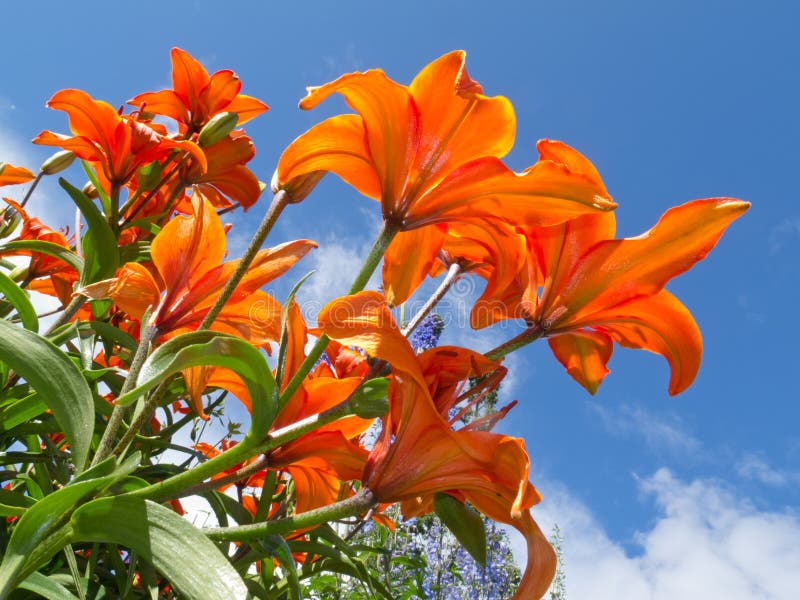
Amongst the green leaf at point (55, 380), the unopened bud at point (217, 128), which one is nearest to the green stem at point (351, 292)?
the green leaf at point (55, 380)

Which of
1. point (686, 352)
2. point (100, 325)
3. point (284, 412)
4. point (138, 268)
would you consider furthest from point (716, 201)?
point (100, 325)

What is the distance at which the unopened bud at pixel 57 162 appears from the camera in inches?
57.6

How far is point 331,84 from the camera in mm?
693

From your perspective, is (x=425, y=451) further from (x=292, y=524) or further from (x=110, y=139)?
(x=110, y=139)

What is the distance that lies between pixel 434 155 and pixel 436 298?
0.18 m

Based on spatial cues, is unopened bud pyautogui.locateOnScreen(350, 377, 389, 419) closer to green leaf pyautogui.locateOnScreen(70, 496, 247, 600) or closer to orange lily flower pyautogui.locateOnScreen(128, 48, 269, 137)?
green leaf pyautogui.locateOnScreen(70, 496, 247, 600)

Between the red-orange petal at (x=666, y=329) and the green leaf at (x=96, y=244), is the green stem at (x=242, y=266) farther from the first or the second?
the green leaf at (x=96, y=244)

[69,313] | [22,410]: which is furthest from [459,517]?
[69,313]

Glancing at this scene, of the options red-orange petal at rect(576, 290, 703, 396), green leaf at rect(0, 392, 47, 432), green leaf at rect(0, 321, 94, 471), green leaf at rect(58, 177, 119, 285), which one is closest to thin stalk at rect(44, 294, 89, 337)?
green leaf at rect(58, 177, 119, 285)

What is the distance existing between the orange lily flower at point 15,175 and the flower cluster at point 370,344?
69 cm

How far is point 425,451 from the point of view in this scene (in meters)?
0.74

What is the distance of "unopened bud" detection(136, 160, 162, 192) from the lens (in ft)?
4.43

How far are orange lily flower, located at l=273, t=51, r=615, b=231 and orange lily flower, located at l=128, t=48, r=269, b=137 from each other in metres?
0.81

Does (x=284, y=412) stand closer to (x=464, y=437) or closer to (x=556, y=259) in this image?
(x=464, y=437)
